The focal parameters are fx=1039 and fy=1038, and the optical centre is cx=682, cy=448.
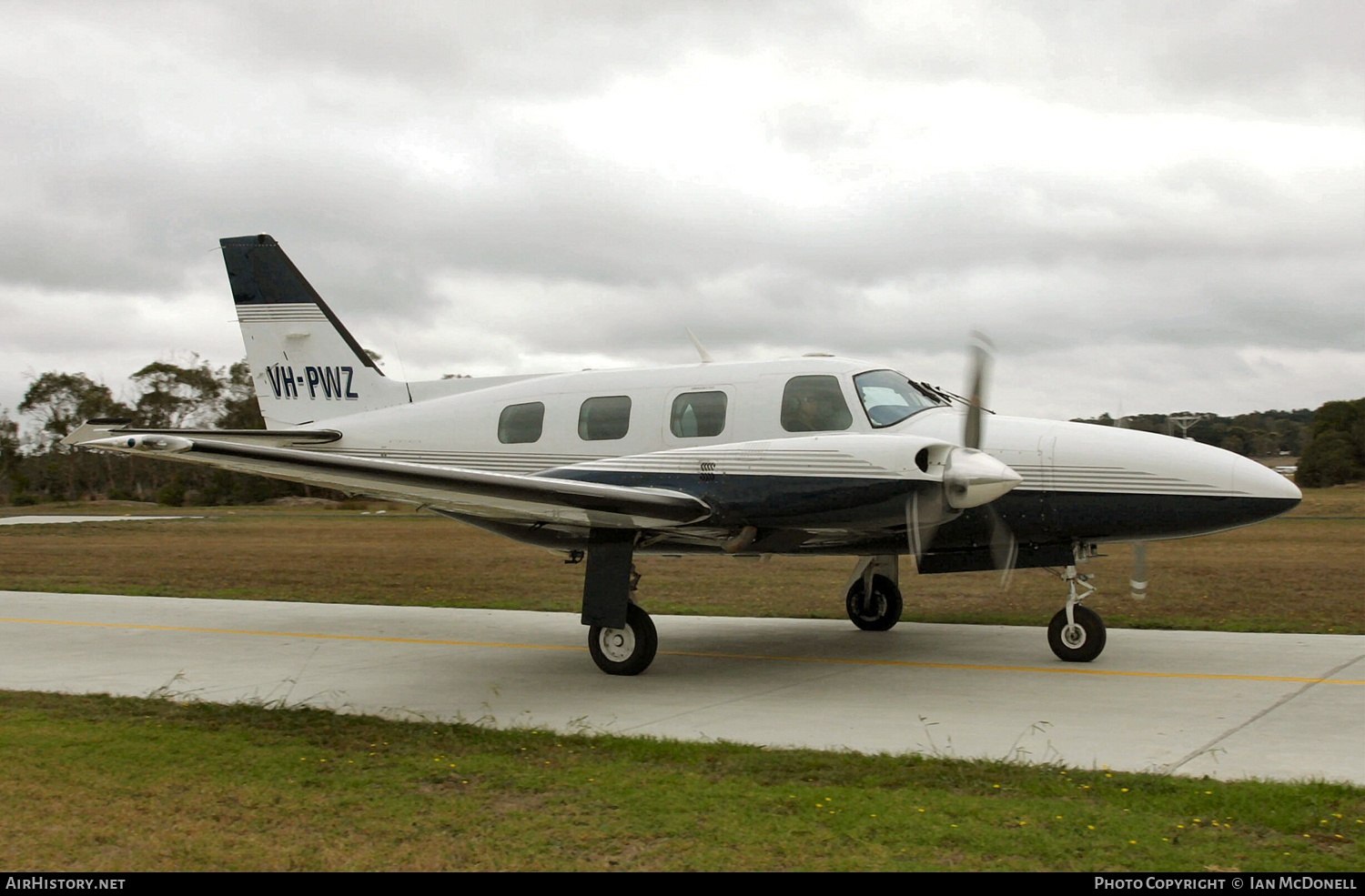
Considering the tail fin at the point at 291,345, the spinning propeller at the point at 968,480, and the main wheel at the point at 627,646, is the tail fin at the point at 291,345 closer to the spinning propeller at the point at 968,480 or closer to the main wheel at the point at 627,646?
the main wheel at the point at 627,646

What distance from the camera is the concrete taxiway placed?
23.3 ft

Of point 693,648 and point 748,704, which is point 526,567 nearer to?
point 693,648

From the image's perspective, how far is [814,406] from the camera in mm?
9891

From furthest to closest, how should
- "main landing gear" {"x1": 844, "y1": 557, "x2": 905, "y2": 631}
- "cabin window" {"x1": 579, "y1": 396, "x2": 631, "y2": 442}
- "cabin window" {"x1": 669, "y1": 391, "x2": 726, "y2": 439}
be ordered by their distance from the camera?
"main landing gear" {"x1": 844, "y1": 557, "x2": 905, "y2": 631} < "cabin window" {"x1": 579, "y1": 396, "x2": 631, "y2": 442} < "cabin window" {"x1": 669, "y1": 391, "x2": 726, "y2": 439}

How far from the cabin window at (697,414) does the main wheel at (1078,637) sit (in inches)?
149

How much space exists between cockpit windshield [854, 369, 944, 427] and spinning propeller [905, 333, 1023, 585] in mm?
764

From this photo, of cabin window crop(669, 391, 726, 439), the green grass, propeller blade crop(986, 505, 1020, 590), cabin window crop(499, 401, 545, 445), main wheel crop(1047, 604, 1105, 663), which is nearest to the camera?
the green grass

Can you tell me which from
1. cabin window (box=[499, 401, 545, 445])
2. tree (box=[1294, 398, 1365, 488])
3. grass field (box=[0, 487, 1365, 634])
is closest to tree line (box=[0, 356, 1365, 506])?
tree (box=[1294, 398, 1365, 488])

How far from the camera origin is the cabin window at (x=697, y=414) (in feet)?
33.9

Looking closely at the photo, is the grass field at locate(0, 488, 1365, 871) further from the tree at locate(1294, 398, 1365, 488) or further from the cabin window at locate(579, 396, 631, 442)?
the tree at locate(1294, 398, 1365, 488)

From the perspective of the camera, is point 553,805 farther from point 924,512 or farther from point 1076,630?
point 1076,630

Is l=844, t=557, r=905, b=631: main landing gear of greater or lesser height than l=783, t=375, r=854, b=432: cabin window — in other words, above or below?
below
